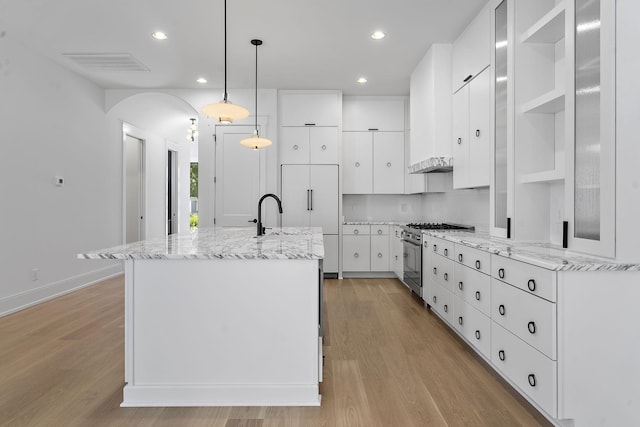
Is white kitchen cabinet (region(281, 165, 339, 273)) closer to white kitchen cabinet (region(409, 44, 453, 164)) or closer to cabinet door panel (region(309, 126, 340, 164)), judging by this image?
cabinet door panel (region(309, 126, 340, 164))

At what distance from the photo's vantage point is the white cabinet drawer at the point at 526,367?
6.04 feet

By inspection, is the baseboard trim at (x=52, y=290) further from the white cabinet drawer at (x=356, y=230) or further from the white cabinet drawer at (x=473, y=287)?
the white cabinet drawer at (x=473, y=287)

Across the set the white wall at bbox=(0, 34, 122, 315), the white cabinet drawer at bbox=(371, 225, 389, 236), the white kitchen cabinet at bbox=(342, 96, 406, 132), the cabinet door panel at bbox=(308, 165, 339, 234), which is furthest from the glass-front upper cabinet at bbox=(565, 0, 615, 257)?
the white wall at bbox=(0, 34, 122, 315)

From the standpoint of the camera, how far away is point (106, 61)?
4.51 m

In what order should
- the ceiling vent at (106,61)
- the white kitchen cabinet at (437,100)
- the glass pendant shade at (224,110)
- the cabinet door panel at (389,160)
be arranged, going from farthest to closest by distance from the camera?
the cabinet door panel at (389,160), the ceiling vent at (106,61), the white kitchen cabinet at (437,100), the glass pendant shade at (224,110)

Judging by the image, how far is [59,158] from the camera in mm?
4613

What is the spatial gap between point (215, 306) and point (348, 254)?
375 cm

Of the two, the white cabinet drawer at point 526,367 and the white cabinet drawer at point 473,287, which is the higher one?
the white cabinet drawer at point 473,287

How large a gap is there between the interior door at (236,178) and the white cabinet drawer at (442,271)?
9.23 ft

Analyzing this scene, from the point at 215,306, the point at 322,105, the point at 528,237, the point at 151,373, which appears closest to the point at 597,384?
the point at 528,237

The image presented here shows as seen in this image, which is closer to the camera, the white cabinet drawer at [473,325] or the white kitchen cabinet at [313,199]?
the white cabinet drawer at [473,325]

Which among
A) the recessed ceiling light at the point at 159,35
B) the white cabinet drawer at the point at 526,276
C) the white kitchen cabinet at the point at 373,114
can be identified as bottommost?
the white cabinet drawer at the point at 526,276

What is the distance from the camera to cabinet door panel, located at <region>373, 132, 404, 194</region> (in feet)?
19.6

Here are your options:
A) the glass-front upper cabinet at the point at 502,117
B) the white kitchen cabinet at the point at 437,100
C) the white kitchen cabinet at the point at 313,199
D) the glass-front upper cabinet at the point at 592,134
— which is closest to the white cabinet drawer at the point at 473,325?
the glass-front upper cabinet at the point at 502,117
